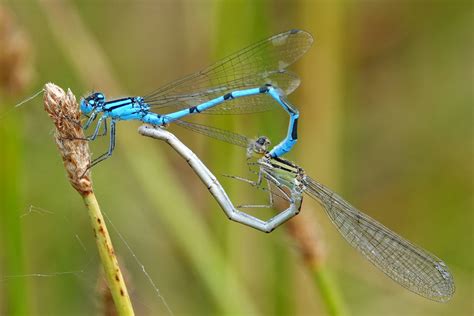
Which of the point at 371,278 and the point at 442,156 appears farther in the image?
the point at 442,156

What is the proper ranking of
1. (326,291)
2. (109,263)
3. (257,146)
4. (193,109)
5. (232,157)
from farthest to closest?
(232,157), (193,109), (257,146), (326,291), (109,263)

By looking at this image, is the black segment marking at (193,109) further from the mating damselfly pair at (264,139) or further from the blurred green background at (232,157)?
the blurred green background at (232,157)

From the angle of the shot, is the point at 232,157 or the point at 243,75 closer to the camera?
the point at 243,75

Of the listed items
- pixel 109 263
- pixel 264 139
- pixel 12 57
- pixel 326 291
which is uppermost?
pixel 12 57

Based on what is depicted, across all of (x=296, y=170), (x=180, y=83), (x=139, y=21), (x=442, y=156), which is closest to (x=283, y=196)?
(x=296, y=170)

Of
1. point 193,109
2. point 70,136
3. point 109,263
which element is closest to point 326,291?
point 109,263

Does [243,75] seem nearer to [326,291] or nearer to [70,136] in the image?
[326,291]

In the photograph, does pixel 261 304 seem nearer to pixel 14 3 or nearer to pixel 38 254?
pixel 38 254

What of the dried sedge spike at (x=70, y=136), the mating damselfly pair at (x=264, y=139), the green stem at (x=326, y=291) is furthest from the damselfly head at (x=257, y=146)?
the dried sedge spike at (x=70, y=136)
